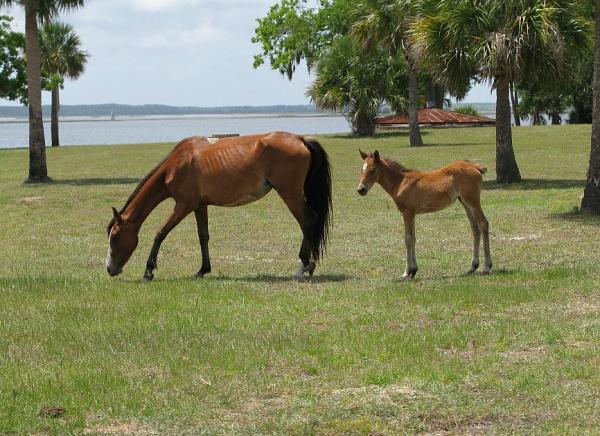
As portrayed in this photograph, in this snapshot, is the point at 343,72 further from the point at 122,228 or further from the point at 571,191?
the point at 122,228

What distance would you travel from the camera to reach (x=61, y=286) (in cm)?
1153

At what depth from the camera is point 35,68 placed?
30.4 metres

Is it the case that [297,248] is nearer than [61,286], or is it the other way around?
[61,286]

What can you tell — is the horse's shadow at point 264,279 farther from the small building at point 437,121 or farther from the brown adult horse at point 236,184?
the small building at point 437,121

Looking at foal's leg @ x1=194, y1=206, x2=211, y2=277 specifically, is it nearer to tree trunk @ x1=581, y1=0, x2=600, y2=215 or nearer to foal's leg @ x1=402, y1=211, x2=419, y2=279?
foal's leg @ x1=402, y1=211, x2=419, y2=279

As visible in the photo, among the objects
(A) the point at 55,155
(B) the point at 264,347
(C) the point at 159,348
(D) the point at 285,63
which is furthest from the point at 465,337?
(D) the point at 285,63

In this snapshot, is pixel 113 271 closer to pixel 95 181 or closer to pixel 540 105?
pixel 95 181

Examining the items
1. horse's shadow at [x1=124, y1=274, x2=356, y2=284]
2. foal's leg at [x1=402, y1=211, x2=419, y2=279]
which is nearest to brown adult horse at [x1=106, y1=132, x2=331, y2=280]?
horse's shadow at [x1=124, y1=274, x2=356, y2=284]

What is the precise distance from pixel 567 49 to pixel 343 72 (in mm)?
28466

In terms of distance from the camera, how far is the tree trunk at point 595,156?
17266 millimetres

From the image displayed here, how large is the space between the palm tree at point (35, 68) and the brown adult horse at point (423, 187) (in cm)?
2098

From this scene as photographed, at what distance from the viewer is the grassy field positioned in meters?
6.30

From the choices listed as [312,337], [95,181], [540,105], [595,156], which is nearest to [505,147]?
[595,156]

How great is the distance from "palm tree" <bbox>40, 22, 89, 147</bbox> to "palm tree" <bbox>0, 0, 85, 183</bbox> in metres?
33.4
